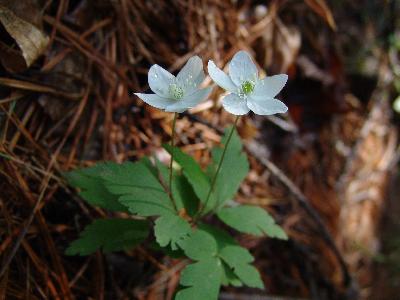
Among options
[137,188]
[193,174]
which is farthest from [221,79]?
[137,188]

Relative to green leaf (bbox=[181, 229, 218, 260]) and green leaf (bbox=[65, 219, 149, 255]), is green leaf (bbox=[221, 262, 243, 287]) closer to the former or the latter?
green leaf (bbox=[181, 229, 218, 260])

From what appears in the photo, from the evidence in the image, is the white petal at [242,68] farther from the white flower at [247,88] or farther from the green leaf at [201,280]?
the green leaf at [201,280]

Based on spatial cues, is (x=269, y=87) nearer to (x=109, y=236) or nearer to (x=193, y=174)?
(x=193, y=174)

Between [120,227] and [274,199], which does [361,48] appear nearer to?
[274,199]

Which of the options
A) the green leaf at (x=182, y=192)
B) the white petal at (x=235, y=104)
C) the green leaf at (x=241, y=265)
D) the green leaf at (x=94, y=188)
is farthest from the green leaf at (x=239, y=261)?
the white petal at (x=235, y=104)

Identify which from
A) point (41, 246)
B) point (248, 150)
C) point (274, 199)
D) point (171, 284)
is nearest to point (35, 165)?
point (41, 246)
